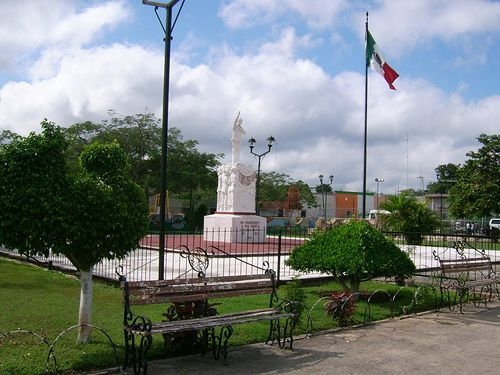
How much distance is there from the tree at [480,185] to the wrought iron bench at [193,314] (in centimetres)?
2793

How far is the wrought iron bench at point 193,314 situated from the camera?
602 cm

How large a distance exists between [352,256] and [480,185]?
86.8 ft

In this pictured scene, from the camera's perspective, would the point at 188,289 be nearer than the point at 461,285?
Yes

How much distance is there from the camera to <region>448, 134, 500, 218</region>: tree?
32.8m

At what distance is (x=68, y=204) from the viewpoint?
631cm

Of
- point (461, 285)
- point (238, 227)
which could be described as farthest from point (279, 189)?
point (461, 285)

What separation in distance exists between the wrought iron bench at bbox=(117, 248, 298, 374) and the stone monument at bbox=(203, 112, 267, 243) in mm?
19923

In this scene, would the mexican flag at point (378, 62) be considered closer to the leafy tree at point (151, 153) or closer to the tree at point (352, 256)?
the tree at point (352, 256)

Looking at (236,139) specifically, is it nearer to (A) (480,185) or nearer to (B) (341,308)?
(A) (480,185)

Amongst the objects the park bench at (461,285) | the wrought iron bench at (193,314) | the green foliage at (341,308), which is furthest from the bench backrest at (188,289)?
the park bench at (461,285)

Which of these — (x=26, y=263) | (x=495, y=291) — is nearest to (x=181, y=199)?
(x=26, y=263)

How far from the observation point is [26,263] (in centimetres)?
1638

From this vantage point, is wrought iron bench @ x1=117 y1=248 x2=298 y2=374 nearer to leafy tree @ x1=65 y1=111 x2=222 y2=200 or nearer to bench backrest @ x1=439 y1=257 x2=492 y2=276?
bench backrest @ x1=439 y1=257 x2=492 y2=276

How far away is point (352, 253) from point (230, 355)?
A: 3708 millimetres
